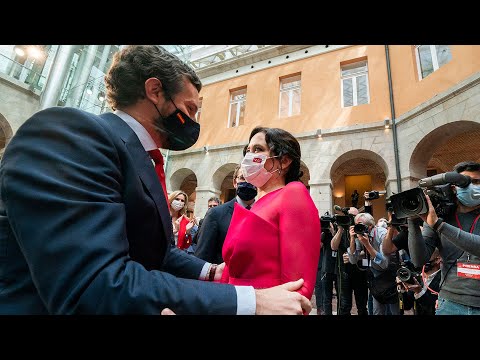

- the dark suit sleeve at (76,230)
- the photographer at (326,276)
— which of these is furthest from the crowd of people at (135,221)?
the photographer at (326,276)

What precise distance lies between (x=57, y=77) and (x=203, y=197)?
6.97m

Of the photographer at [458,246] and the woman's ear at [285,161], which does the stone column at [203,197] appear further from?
the woman's ear at [285,161]

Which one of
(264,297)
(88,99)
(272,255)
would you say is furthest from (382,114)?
(88,99)

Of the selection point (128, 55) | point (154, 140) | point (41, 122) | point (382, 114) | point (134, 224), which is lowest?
point (134, 224)

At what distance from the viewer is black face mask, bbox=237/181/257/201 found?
2.91 m

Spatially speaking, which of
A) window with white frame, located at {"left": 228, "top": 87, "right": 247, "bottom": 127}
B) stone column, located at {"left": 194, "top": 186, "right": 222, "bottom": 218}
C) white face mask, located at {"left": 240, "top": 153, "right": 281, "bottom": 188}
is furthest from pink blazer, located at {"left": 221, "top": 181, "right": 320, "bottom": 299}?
window with white frame, located at {"left": 228, "top": 87, "right": 247, "bottom": 127}

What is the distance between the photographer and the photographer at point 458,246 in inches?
88.0

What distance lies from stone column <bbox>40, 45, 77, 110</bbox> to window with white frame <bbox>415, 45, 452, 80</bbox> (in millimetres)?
11965

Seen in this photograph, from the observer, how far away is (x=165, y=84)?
1.33 meters

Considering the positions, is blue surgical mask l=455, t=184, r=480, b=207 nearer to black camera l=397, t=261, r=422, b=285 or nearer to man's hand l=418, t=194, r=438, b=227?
man's hand l=418, t=194, r=438, b=227

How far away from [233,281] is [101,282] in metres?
1.07

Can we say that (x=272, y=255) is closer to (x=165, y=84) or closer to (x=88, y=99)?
(x=165, y=84)

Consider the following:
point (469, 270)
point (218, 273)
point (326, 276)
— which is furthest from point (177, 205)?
point (469, 270)

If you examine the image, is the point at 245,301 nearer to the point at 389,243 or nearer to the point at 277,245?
the point at 277,245
